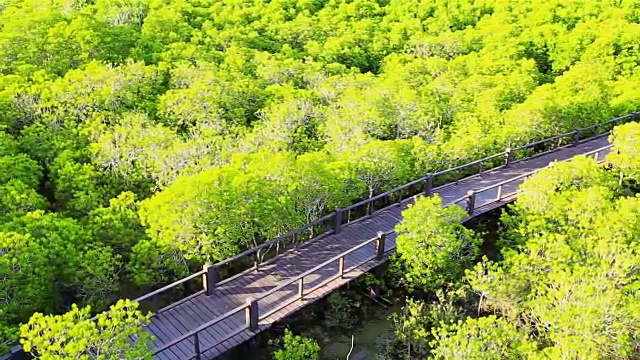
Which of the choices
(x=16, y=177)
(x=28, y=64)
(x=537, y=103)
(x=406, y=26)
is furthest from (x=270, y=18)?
(x=16, y=177)

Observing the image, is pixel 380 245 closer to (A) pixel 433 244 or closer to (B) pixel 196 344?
(A) pixel 433 244

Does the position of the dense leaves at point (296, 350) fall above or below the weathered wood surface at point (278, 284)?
below

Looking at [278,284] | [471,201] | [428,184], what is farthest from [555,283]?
[278,284]

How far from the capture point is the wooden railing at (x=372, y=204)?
44.6 ft

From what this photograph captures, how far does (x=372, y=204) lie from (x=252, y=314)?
6119 millimetres

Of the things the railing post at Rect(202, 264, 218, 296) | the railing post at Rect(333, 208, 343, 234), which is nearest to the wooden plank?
the railing post at Rect(202, 264, 218, 296)

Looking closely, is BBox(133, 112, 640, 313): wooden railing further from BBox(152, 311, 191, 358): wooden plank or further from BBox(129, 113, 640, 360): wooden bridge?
BBox(152, 311, 191, 358): wooden plank

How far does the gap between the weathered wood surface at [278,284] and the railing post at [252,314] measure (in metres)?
0.15

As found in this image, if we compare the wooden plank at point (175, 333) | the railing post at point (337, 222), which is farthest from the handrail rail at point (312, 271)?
the wooden plank at point (175, 333)

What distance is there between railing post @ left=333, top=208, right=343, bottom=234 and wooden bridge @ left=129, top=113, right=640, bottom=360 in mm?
29

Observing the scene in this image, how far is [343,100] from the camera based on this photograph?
67.5 ft

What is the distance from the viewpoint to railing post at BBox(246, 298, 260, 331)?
1233cm

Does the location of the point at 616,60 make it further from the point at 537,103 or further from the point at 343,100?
the point at 343,100

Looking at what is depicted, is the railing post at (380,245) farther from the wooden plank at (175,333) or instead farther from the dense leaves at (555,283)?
the wooden plank at (175,333)
